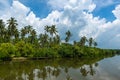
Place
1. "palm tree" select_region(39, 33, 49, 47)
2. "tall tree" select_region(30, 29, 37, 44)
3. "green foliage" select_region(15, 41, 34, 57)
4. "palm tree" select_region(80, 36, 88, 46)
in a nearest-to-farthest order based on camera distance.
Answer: "green foliage" select_region(15, 41, 34, 57) → "tall tree" select_region(30, 29, 37, 44) → "palm tree" select_region(39, 33, 49, 47) → "palm tree" select_region(80, 36, 88, 46)

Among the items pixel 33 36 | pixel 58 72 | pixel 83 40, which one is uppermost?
pixel 83 40

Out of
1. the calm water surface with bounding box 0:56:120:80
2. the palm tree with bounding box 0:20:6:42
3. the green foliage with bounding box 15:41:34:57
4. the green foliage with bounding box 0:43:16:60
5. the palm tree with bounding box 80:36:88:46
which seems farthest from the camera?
the palm tree with bounding box 80:36:88:46

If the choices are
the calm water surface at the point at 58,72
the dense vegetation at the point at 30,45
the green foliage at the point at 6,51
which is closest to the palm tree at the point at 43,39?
the dense vegetation at the point at 30,45

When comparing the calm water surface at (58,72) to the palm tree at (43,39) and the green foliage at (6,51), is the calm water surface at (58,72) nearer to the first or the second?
the green foliage at (6,51)

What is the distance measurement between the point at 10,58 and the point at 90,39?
9961 cm

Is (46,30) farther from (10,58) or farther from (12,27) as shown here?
(10,58)

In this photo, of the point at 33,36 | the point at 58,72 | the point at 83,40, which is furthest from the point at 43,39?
the point at 58,72

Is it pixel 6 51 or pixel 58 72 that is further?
pixel 6 51

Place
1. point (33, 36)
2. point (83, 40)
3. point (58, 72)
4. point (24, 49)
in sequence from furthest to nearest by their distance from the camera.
Answer: point (83, 40) → point (33, 36) → point (24, 49) → point (58, 72)

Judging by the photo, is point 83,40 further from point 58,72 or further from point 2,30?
point 58,72

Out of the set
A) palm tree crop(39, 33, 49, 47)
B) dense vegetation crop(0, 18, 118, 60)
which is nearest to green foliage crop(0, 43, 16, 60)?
dense vegetation crop(0, 18, 118, 60)

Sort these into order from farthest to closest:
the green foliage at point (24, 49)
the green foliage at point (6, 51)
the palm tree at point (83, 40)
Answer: the palm tree at point (83, 40), the green foliage at point (24, 49), the green foliage at point (6, 51)

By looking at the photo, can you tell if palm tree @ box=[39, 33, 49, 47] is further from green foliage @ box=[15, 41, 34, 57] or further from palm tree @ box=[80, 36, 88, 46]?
palm tree @ box=[80, 36, 88, 46]

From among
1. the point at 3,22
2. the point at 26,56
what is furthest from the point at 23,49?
the point at 3,22
